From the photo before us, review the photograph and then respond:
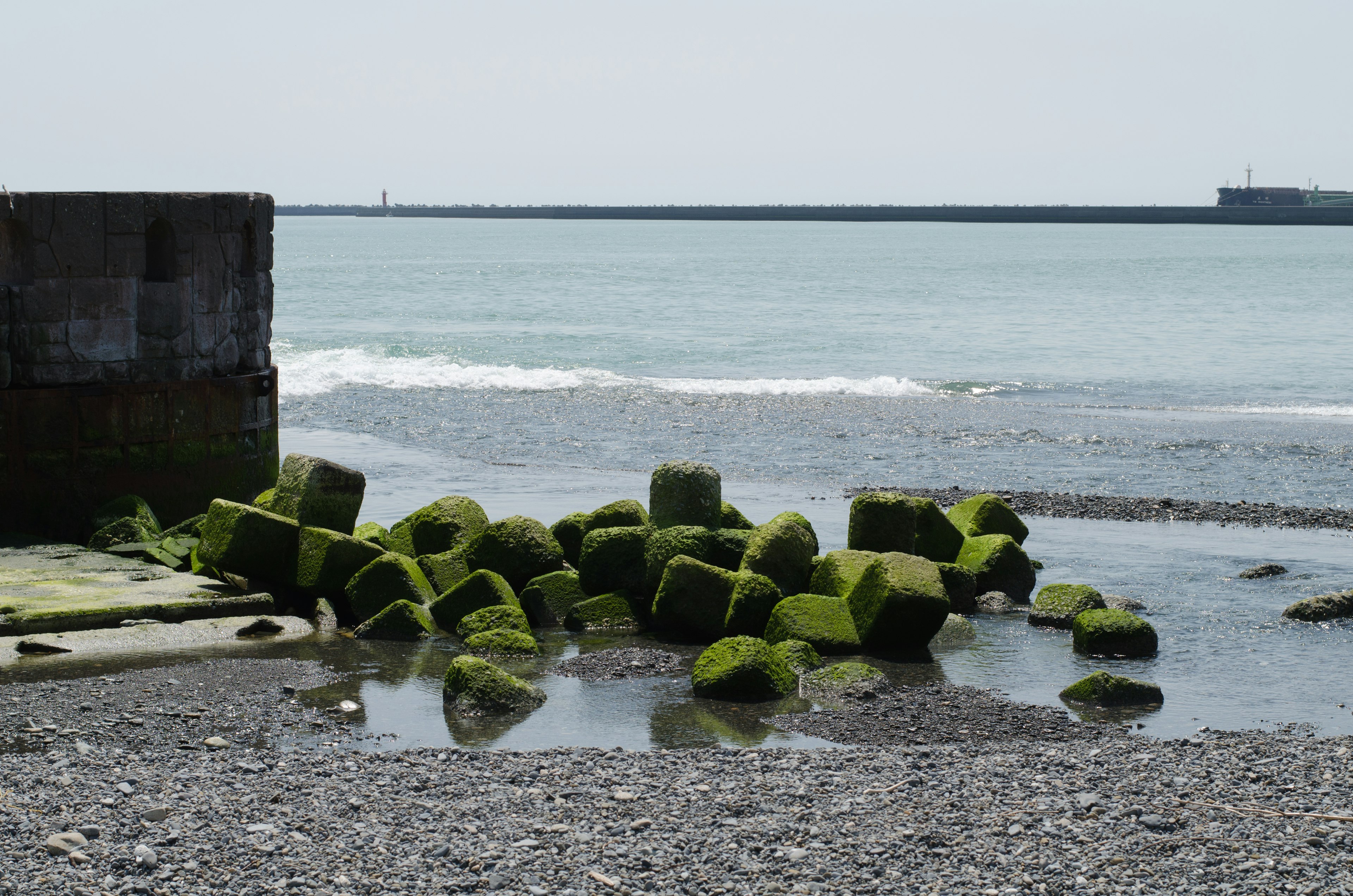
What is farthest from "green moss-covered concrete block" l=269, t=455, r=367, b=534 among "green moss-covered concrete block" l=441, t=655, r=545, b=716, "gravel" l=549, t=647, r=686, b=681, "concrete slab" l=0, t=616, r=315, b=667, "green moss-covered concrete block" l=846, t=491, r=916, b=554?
"green moss-covered concrete block" l=846, t=491, r=916, b=554

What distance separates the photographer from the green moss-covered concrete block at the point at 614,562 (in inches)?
372

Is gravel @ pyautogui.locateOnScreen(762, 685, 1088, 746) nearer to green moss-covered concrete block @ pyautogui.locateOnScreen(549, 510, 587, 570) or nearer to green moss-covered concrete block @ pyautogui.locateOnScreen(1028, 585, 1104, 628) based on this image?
green moss-covered concrete block @ pyautogui.locateOnScreen(1028, 585, 1104, 628)

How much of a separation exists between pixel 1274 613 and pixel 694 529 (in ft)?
13.8

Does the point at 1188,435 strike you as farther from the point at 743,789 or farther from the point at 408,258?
the point at 408,258

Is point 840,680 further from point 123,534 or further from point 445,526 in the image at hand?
point 123,534

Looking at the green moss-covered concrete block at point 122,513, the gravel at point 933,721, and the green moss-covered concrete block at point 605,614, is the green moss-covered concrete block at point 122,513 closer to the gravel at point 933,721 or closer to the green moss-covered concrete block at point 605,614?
the green moss-covered concrete block at point 605,614

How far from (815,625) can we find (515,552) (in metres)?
2.42

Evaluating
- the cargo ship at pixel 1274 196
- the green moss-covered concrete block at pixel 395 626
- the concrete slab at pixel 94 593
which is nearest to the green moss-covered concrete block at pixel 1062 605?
the green moss-covered concrete block at pixel 395 626

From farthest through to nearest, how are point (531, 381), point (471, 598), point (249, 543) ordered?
point (531, 381), point (249, 543), point (471, 598)

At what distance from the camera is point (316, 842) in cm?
505

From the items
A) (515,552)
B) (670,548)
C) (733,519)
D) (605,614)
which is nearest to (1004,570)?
(733,519)

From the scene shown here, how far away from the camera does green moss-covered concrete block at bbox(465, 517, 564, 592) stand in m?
9.61

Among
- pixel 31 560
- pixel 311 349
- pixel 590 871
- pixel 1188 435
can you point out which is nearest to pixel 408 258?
pixel 311 349

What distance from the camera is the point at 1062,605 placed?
917cm
